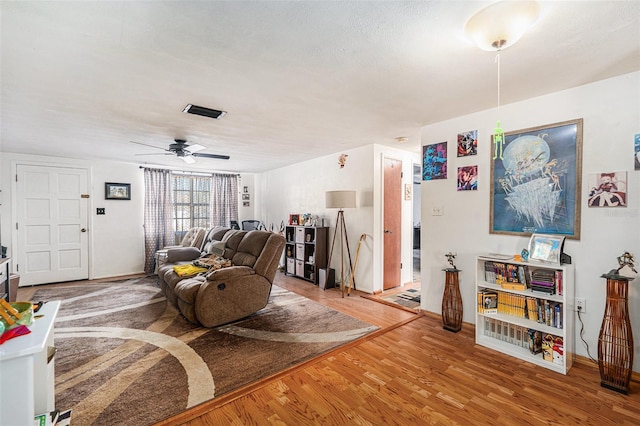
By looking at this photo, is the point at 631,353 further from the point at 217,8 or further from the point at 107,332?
the point at 107,332

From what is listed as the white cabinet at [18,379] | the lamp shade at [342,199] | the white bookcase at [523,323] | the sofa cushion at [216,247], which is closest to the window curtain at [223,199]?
the sofa cushion at [216,247]

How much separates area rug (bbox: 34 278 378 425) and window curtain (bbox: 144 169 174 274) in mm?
1664

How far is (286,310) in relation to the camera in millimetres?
3582

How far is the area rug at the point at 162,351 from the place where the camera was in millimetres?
1908

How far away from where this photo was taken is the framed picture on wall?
7.80 ft

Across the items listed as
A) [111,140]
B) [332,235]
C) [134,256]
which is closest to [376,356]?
[332,235]

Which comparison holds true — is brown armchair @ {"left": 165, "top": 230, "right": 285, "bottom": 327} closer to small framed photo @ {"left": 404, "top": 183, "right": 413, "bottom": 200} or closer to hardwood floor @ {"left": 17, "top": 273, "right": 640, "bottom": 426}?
hardwood floor @ {"left": 17, "top": 273, "right": 640, "bottom": 426}

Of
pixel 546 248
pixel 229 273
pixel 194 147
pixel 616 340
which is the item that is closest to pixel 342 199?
pixel 229 273

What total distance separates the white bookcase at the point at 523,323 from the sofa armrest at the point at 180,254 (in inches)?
155

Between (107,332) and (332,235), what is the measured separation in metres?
3.31

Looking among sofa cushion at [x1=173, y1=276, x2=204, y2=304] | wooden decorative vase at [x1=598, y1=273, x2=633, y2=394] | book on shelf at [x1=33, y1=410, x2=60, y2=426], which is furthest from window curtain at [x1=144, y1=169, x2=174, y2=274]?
wooden decorative vase at [x1=598, y1=273, x2=633, y2=394]

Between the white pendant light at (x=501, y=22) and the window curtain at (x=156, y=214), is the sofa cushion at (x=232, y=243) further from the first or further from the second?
the white pendant light at (x=501, y=22)

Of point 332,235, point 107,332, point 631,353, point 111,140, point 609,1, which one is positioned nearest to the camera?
point 609,1

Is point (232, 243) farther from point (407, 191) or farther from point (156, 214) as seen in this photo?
point (407, 191)
